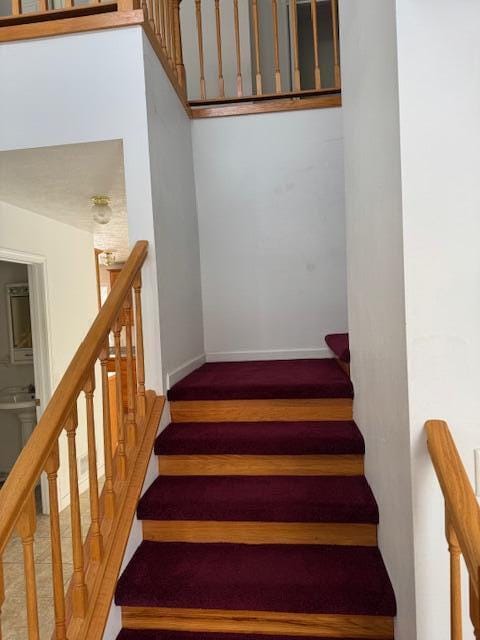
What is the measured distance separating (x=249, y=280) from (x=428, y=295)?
218 cm

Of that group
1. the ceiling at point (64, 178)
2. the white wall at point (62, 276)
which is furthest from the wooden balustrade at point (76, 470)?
the white wall at point (62, 276)

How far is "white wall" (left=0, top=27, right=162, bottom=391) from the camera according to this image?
2119 millimetres

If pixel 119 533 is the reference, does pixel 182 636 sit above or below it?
below

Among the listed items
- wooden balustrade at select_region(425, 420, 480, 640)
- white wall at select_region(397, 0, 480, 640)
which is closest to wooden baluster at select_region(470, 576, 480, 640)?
wooden balustrade at select_region(425, 420, 480, 640)

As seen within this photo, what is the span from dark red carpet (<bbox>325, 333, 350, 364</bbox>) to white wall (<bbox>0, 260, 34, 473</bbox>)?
294 cm

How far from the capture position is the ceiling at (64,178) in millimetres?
2264

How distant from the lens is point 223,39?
4.13m

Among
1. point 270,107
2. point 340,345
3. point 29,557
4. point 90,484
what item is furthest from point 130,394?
point 270,107

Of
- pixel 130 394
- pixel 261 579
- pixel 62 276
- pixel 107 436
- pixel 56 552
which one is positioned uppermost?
pixel 62 276

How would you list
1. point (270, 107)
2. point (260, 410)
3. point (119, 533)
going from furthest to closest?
1. point (270, 107)
2. point (260, 410)
3. point (119, 533)

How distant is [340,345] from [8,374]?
329 centimetres

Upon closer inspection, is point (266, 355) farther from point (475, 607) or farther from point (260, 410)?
point (475, 607)

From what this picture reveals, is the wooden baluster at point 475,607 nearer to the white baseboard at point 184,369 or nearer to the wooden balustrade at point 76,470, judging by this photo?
the wooden balustrade at point 76,470

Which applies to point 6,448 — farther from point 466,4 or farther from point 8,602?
point 466,4
